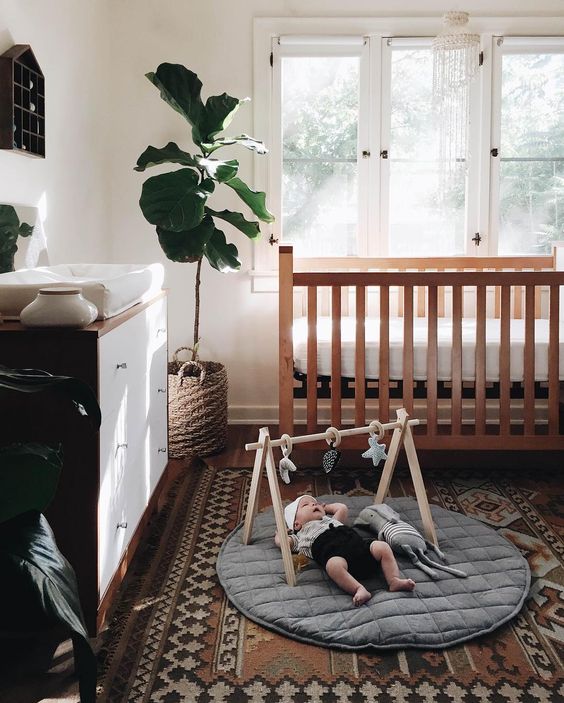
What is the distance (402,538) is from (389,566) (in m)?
0.14

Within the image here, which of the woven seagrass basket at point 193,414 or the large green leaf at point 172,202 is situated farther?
the woven seagrass basket at point 193,414

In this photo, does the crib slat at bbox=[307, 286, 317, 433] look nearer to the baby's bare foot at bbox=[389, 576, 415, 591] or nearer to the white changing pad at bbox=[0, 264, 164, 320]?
the white changing pad at bbox=[0, 264, 164, 320]

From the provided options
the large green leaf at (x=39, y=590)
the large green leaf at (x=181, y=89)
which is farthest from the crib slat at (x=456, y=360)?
the large green leaf at (x=39, y=590)

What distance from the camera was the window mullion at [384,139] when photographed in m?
3.75

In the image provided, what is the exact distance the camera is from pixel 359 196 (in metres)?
3.85

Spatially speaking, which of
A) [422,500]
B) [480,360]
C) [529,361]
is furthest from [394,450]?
[529,361]

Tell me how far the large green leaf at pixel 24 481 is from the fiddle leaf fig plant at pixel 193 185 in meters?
1.92

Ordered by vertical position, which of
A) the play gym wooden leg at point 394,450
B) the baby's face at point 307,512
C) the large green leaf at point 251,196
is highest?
the large green leaf at point 251,196

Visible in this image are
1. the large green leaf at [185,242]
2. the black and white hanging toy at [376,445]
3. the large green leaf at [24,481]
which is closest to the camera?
the large green leaf at [24,481]

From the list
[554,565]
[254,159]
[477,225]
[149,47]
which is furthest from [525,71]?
[554,565]

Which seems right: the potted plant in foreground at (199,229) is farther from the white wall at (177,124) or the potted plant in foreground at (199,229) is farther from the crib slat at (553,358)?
the crib slat at (553,358)

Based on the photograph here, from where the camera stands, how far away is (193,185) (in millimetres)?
3148

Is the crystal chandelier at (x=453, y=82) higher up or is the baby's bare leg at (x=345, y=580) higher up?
the crystal chandelier at (x=453, y=82)

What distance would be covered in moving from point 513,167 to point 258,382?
5.52ft
